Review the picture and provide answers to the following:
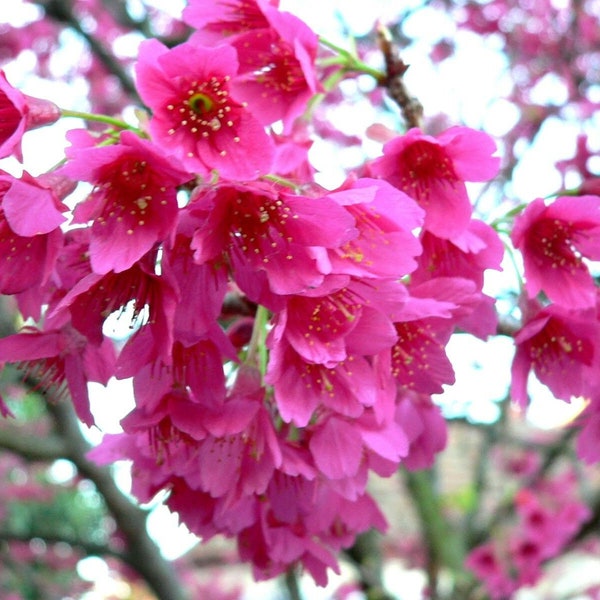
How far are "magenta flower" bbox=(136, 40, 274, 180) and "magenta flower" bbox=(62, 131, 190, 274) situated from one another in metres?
0.04

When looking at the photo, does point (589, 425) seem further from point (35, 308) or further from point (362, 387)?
point (35, 308)

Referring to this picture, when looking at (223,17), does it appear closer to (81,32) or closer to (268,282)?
(268,282)

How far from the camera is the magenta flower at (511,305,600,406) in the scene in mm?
1174

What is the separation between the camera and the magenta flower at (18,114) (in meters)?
0.96

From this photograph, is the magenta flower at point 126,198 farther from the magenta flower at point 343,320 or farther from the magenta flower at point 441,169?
the magenta flower at point 441,169

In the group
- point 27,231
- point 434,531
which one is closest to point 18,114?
point 27,231

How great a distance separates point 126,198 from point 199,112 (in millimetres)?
165

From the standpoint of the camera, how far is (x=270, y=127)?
1186 mm

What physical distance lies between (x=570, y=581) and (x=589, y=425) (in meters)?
6.87

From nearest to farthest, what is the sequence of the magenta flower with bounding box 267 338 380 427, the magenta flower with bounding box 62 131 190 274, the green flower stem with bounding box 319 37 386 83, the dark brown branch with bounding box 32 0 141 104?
the magenta flower with bounding box 62 131 190 274 → the magenta flower with bounding box 267 338 380 427 → the green flower stem with bounding box 319 37 386 83 → the dark brown branch with bounding box 32 0 141 104

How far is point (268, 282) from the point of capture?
3.07 feet

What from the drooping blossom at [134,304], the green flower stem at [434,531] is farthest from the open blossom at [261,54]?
the green flower stem at [434,531]

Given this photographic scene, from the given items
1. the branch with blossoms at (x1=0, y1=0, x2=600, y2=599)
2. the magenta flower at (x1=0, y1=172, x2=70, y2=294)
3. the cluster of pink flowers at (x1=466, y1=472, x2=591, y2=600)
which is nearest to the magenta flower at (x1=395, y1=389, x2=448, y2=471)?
the branch with blossoms at (x1=0, y1=0, x2=600, y2=599)

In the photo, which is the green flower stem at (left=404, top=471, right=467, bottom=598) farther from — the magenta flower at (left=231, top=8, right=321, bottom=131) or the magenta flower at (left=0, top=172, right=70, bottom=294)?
the magenta flower at (left=0, top=172, right=70, bottom=294)
